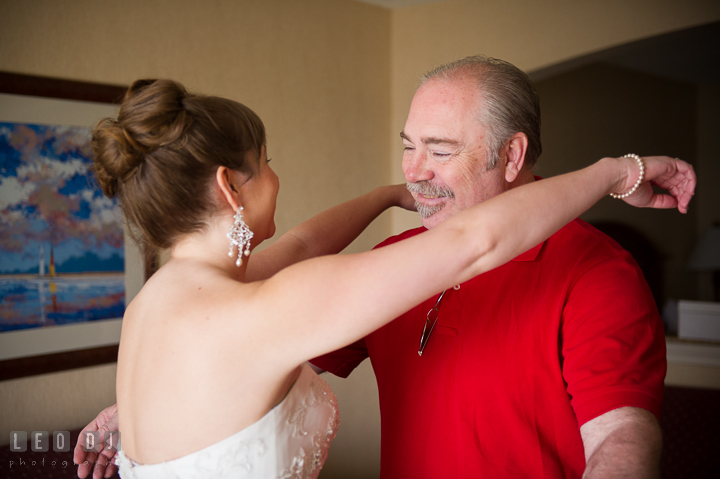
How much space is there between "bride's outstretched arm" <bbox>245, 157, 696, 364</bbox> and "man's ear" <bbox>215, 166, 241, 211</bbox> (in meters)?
0.23

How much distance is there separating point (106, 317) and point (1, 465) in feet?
2.41

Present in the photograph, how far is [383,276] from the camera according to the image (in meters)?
0.83

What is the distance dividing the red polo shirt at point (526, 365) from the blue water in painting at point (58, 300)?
1.74 meters

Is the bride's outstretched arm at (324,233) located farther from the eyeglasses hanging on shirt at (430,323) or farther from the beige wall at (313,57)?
the beige wall at (313,57)

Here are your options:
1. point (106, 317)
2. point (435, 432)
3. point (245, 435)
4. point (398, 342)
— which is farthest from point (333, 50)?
point (245, 435)

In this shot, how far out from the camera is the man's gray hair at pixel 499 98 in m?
1.53

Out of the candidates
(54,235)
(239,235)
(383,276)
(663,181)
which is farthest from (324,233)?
(54,235)

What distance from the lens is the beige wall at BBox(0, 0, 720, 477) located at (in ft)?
8.34

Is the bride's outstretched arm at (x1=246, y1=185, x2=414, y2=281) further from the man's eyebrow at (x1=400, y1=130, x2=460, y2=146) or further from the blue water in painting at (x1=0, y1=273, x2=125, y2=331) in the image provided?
the blue water in painting at (x1=0, y1=273, x2=125, y2=331)

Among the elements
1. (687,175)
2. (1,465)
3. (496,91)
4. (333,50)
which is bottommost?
(1,465)

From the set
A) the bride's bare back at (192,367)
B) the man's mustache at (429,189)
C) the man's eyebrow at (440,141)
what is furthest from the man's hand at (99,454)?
the man's eyebrow at (440,141)

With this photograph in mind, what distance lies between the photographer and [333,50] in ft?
12.1

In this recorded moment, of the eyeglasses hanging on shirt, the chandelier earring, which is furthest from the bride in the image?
the eyeglasses hanging on shirt

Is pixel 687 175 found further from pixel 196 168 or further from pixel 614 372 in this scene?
pixel 196 168
